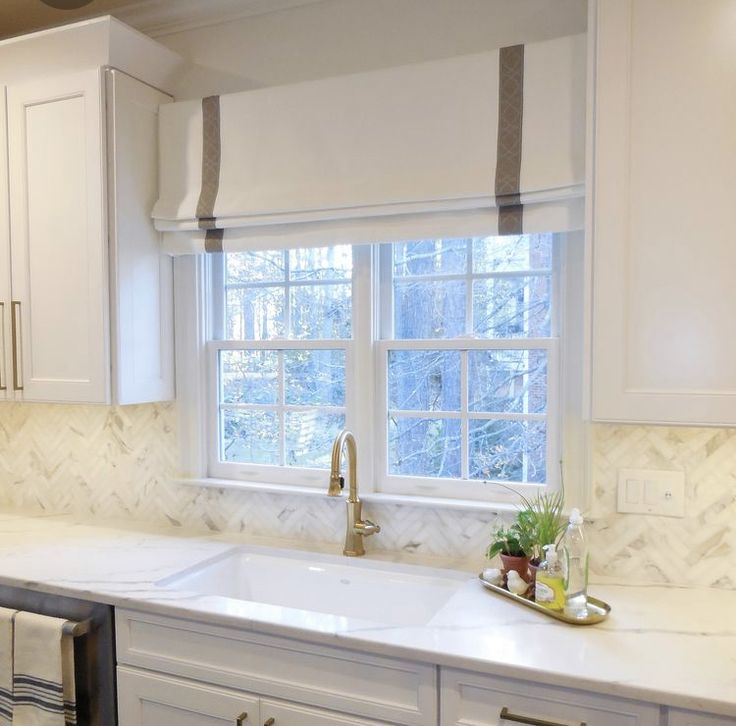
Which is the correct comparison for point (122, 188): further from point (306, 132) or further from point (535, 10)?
point (535, 10)

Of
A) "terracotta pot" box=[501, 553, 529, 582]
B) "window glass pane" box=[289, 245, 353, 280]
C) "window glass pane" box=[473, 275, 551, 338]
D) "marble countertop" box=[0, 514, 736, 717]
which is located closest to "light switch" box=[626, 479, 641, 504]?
"marble countertop" box=[0, 514, 736, 717]

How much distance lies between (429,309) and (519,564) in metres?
0.79

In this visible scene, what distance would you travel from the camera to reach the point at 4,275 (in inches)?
85.1

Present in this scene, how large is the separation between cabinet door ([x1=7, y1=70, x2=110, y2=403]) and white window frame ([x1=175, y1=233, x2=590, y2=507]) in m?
0.31

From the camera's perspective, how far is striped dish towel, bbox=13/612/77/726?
5.51 feet

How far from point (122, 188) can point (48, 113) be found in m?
0.34

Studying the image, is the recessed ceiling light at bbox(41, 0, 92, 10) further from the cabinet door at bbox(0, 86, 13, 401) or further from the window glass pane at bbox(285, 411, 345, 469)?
the window glass pane at bbox(285, 411, 345, 469)

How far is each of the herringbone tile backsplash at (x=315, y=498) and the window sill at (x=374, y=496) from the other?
2 cm

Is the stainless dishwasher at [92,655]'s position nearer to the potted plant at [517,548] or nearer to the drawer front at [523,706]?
the drawer front at [523,706]

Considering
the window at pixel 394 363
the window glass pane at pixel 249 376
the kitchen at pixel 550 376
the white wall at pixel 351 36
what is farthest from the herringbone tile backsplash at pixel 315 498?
the white wall at pixel 351 36

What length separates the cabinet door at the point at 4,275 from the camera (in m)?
2.14

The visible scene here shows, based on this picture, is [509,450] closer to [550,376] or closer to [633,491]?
[550,376]

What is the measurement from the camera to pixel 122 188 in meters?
2.03

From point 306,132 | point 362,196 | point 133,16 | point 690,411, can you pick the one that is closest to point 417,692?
point 690,411
